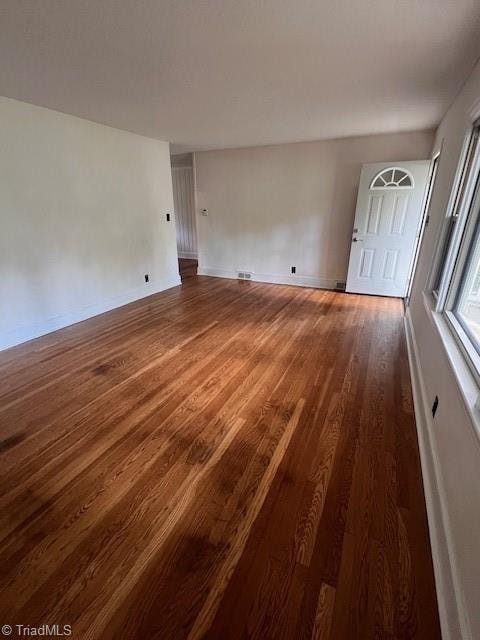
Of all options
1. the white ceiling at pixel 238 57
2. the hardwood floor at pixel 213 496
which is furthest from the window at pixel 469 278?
the white ceiling at pixel 238 57

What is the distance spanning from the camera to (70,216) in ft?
11.7

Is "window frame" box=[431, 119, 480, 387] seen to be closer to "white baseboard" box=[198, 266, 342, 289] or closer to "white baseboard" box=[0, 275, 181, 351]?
"white baseboard" box=[198, 266, 342, 289]

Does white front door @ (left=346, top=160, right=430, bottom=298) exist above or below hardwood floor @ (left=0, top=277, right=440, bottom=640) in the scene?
above

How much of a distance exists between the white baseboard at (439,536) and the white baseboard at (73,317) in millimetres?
3782

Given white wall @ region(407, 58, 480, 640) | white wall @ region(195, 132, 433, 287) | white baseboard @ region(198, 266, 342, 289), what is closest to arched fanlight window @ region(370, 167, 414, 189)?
white wall @ region(195, 132, 433, 287)

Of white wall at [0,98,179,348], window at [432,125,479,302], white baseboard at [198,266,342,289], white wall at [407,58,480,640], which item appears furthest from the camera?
white baseboard at [198,266,342,289]

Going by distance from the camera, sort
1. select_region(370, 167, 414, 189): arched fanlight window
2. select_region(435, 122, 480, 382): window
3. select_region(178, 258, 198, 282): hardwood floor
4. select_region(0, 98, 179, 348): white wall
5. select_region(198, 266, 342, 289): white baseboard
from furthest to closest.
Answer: select_region(178, 258, 198, 282): hardwood floor, select_region(198, 266, 342, 289): white baseboard, select_region(370, 167, 414, 189): arched fanlight window, select_region(0, 98, 179, 348): white wall, select_region(435, 122, 480, 382): window

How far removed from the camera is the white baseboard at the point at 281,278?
5.42 metres

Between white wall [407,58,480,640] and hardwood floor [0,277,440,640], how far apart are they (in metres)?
0.08

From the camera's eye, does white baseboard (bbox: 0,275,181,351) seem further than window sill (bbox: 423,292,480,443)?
Yes

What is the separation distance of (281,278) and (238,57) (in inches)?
154

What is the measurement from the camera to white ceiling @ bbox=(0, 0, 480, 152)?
156 centimetres

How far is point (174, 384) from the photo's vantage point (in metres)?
2.48

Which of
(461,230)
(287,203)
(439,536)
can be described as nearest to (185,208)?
(287,203)
